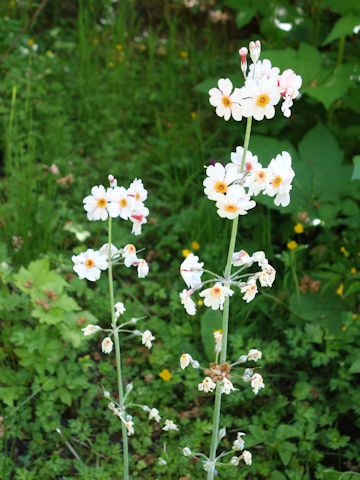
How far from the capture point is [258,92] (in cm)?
129

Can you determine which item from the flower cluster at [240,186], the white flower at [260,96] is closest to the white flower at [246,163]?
the flower cluster at [240,186]

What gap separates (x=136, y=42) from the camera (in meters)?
4.61

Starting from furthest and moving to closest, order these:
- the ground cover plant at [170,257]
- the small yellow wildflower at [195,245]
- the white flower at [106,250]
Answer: the small yellow wildflower at [195,245] → the ground cover plant at [170,257] → the white flower at [106,250]

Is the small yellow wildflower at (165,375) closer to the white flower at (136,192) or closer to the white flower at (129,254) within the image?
the white flower at (129,254)

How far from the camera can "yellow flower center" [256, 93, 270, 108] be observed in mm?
1286

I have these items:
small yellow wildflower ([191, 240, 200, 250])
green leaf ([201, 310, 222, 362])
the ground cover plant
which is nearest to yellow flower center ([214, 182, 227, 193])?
the ground cover plant

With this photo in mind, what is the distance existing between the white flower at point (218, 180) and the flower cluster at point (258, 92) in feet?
0.40

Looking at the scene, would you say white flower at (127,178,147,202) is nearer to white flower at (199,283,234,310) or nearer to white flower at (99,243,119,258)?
white flower at (99,243,119,258)

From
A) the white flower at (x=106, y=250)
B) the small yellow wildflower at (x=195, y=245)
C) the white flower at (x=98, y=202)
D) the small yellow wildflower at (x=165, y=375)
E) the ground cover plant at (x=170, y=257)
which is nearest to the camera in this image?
the white flower at (x=98, y=202)

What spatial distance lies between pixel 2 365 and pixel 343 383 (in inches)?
52.3

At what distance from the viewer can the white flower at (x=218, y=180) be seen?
4.36ft

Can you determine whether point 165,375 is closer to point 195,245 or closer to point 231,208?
point 195,245

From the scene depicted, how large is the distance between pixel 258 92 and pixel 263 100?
21 mm

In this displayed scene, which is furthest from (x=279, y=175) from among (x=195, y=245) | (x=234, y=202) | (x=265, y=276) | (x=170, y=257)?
(x=170, y=257)
